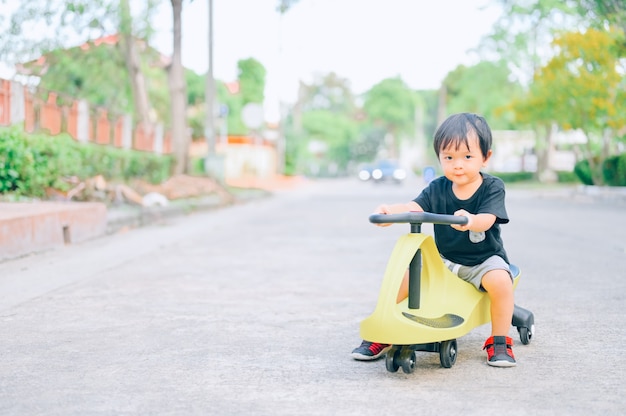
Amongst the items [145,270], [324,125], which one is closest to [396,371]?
[145,270]

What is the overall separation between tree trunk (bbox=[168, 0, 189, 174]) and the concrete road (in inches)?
503

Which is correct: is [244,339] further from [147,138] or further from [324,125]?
[324,125]

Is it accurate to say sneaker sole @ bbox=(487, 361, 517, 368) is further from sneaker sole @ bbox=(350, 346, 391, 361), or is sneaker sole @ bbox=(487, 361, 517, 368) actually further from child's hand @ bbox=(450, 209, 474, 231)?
child's hand @ bbox=(450, 209, 474, 231)

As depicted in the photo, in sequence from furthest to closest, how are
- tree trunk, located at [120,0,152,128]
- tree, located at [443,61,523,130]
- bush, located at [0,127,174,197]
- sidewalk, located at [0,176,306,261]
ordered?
tree, located at [443,61,523,130] < tree trunk, located at [120,0,152,128] < bush, located at [0,127,174,197] < sidewalk, located at [0,176,306,261]

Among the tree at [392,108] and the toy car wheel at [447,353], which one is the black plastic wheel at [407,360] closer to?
the toy car wheel at [447,353]

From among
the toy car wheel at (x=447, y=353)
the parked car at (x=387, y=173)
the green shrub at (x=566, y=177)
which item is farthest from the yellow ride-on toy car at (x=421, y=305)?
the parked car at (x=387, y=173)

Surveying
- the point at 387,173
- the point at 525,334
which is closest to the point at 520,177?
the point at 387,173

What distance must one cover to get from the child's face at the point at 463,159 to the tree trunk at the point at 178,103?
1882 centimetres

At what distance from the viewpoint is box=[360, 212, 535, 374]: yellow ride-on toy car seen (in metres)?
3.95

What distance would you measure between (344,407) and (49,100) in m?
12.9

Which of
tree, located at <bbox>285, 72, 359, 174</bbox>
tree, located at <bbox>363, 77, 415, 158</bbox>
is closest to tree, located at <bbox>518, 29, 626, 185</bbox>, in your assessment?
tree, located at <bbox>285, 72, 359, 174</bbox>

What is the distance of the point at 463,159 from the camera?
4289 mm

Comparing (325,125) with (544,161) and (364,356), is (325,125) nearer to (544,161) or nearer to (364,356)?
(544,161)

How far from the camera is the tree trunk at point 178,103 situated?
22359 mm
